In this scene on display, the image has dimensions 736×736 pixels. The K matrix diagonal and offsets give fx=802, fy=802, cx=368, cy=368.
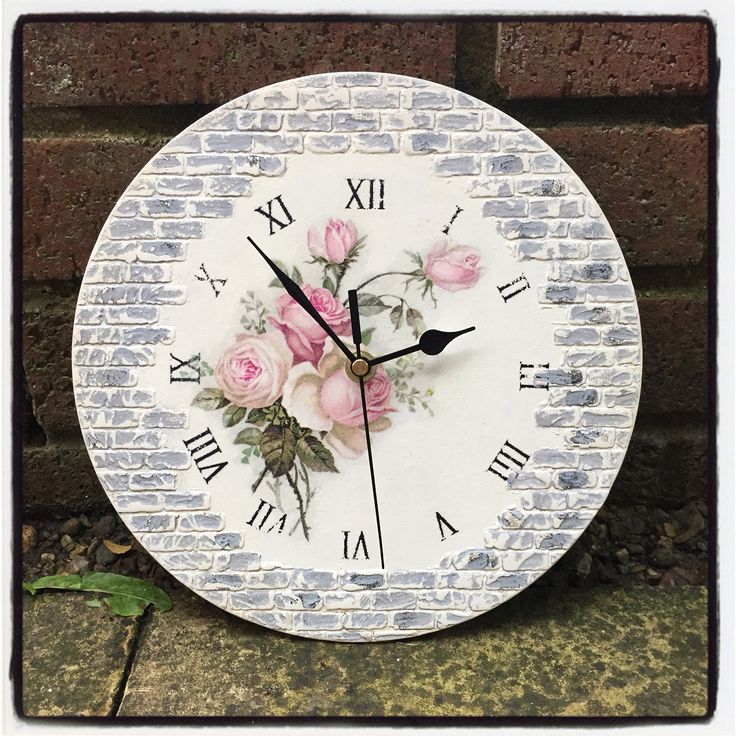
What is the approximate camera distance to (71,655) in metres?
1.01

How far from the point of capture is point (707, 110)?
1.14 m

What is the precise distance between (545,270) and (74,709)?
30.3 inches

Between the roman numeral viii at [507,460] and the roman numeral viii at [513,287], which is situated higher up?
the roman numeral viii at [513,287]

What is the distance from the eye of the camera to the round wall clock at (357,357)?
1000 millimetres

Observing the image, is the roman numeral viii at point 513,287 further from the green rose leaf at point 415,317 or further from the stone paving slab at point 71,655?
the stone paving slab at point 71,655

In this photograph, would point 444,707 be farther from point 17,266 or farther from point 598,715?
point 17,266

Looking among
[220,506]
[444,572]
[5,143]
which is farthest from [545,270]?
[5,143]

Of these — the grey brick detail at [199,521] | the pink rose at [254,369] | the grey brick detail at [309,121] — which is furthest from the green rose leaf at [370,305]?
the grey brick detail at [199,521]

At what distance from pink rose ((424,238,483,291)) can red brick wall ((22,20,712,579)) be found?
0.28 meters

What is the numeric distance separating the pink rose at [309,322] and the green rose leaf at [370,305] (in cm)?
2

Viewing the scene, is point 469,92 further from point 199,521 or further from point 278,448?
point 199,521

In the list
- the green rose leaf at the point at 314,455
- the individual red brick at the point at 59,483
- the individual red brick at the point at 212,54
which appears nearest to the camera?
the green rose leaf at the point at 314,455

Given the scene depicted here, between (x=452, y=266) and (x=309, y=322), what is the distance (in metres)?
0.19

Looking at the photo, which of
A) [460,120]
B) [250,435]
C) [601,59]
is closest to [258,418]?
[250,435]
